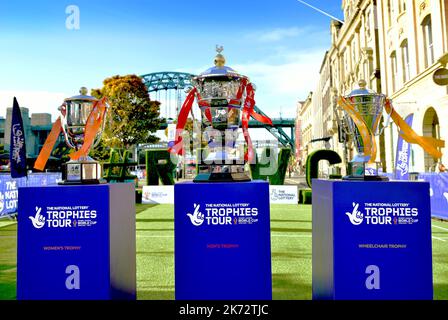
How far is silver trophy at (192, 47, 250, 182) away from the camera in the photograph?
291 centimetres

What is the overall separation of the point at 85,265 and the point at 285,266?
10.6 ft

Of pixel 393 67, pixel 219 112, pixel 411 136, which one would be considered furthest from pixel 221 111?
pixel 393 67

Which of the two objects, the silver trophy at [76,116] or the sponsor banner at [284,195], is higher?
the silver trophy at [76,116]

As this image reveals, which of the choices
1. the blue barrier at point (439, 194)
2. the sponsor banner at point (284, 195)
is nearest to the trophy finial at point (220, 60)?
the blue barrier at point (439, 194)

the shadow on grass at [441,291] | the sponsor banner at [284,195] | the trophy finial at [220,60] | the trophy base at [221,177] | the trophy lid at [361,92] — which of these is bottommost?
the shadow on grass at [441,291]

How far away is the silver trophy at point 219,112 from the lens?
115 inches

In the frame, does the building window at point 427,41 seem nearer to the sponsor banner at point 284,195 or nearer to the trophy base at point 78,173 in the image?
the sponsor banner at point 284,195

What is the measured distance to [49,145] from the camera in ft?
10.8

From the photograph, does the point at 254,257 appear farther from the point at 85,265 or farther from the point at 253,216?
the point at 85,265

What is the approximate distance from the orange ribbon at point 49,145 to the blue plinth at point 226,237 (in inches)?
54.9

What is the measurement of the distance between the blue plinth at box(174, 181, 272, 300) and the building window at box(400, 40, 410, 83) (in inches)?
818

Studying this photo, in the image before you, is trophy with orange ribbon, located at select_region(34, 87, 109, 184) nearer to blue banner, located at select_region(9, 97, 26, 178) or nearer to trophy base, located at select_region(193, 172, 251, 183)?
trophy base, located at select_region(193, 172, 251, 183)

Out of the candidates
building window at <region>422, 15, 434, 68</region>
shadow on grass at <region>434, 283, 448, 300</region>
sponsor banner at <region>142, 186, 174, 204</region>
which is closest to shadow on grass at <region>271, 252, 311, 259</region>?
shadow on grass at <region>434, 283, 448, 300</region>

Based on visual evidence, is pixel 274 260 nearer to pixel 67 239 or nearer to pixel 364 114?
pixel 364 114
